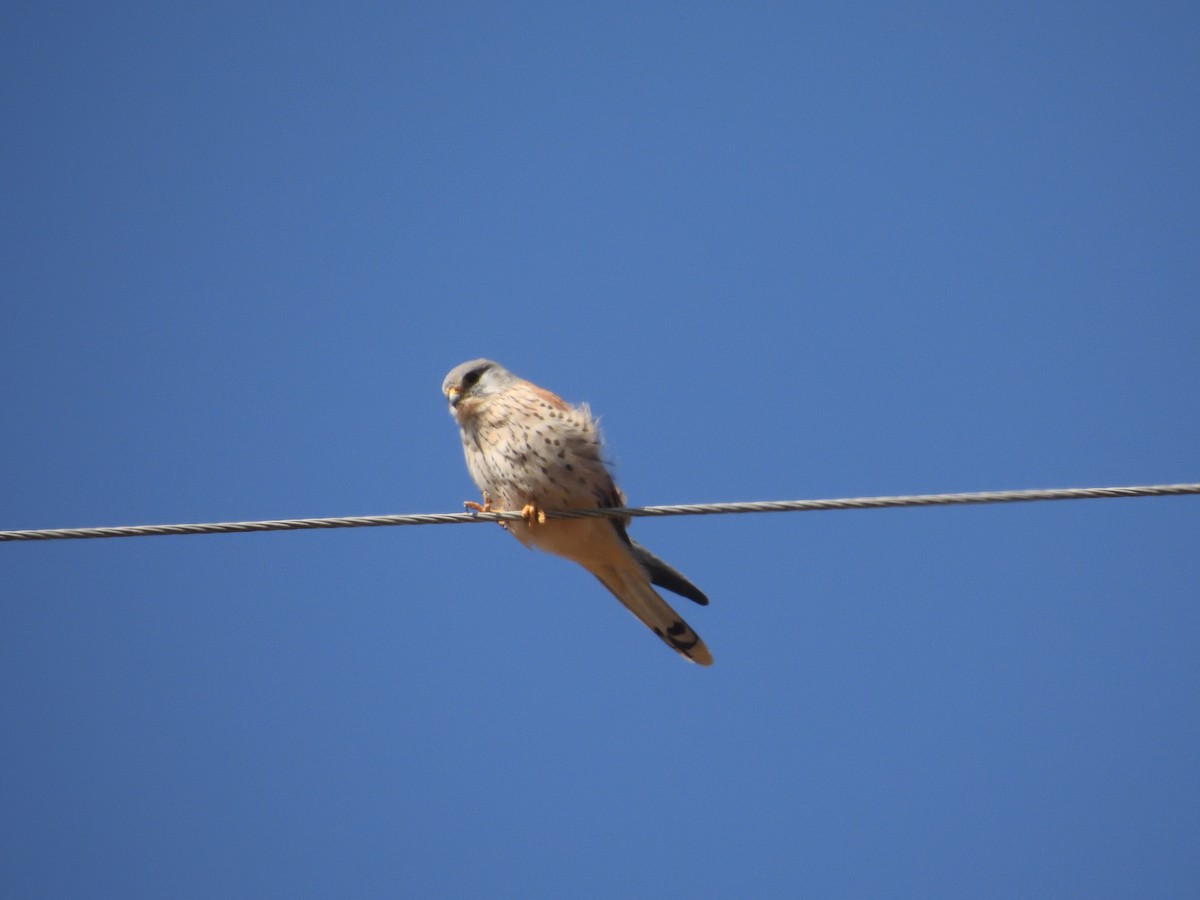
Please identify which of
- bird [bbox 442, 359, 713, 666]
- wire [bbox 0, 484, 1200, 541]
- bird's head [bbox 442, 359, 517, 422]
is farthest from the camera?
bird's head [bbox 442, 359, 517, 422]

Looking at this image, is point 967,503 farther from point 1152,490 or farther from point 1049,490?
point 1152,490

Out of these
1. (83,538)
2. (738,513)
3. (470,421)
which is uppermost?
(470,421)

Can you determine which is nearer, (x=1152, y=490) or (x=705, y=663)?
(x=1152, y=490)

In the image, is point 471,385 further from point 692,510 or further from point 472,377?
point 692,510

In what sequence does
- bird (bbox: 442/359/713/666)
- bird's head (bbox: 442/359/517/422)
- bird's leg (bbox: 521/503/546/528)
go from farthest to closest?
bird's head (bbox: 442/359/517/422) → bird (bbox: 442/359/713/666) → bird's leg (bbox: 521/503/546/528)

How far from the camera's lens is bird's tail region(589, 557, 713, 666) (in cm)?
542

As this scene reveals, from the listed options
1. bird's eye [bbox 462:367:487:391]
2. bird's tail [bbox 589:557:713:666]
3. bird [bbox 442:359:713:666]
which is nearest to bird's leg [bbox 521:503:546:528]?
bird [bbox 442:359:713:666]

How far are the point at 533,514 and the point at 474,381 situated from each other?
71cm

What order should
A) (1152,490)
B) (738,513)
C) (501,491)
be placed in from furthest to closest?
(501,491), (738,513), (1152,490)

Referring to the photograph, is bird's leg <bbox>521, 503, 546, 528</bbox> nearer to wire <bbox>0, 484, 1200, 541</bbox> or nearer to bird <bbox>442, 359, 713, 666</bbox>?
bird <bbox>442, 359, 713, 666</bbox>

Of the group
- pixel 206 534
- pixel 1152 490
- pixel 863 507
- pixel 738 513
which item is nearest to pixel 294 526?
pixel 206 534

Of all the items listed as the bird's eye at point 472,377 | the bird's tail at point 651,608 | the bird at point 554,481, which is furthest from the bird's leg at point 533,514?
the bird's eye at point 472,377

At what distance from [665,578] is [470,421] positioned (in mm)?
1022

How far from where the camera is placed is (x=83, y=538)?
3.87m
